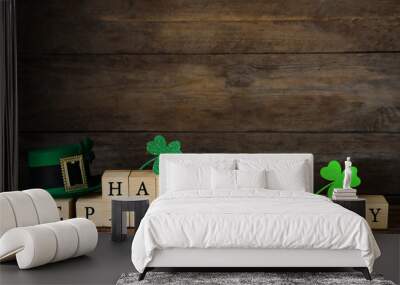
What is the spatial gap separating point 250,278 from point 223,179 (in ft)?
4.66

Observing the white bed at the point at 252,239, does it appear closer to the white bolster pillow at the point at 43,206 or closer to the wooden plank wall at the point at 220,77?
the white bolster pillow at the point at 43,206

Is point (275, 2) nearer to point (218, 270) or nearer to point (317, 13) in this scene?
point (317, 13)

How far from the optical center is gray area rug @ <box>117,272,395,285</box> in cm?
430

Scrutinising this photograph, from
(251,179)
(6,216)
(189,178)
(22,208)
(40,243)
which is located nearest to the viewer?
(40,243)

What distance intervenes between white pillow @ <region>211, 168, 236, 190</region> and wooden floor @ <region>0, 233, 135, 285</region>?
35.6 inches

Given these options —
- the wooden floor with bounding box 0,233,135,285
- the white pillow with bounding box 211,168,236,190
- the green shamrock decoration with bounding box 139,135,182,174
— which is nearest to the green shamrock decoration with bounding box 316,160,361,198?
the white pillow with bounding box 211,168,236,190

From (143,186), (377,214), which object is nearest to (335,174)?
(377,214)

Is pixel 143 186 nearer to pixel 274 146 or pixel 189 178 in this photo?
pixel 189 178

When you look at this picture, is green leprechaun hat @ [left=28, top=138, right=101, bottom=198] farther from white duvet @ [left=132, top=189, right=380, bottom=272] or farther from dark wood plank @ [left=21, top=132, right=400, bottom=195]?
white duvet @ [left=132, top=189, right=380, bottom=272]

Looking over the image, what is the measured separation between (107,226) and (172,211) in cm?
189

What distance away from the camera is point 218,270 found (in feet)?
15.2

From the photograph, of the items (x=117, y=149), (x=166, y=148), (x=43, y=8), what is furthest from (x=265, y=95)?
(x=43, y=8)

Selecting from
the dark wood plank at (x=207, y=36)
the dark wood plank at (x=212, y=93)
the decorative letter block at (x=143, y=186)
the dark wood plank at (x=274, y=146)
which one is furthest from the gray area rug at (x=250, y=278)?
the dark wood plank at (x=207, y=36)

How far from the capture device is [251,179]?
5.67 meters
